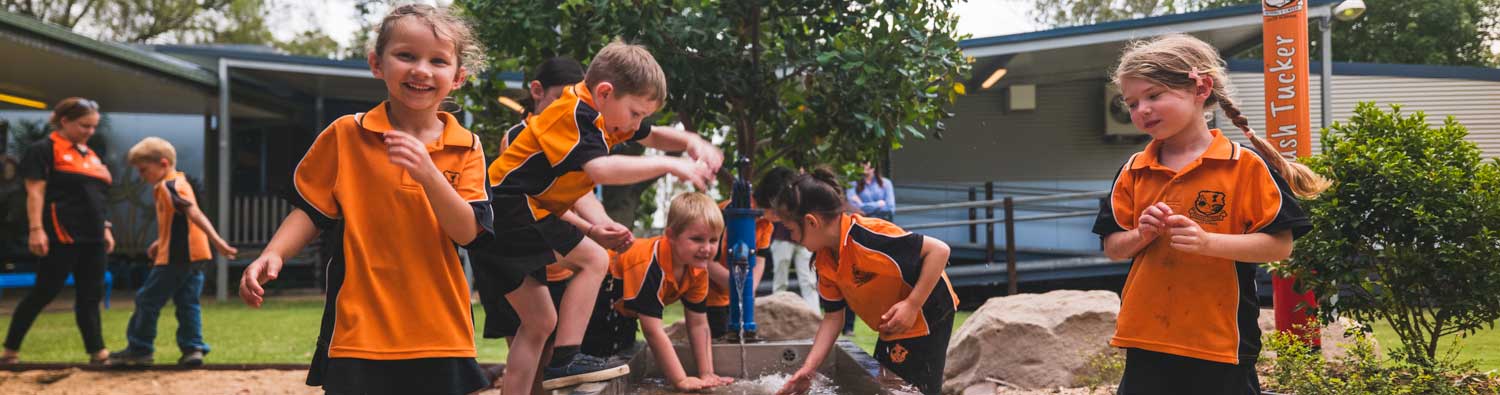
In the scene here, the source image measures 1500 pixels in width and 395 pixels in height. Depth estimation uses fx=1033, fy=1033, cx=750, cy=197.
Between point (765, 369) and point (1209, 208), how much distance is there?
266cm

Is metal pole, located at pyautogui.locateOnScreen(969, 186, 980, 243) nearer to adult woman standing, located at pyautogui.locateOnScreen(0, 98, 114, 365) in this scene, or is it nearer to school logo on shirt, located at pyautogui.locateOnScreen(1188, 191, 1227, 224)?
adult woman standing, located at pyautogui.locateOnScreen(0, 98, 114, 365)

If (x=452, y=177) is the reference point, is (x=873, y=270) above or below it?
below

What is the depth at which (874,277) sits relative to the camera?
378 cm

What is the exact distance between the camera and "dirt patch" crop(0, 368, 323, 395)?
5.02 m

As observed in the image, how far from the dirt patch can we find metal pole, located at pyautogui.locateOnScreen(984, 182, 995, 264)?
7.04 metres

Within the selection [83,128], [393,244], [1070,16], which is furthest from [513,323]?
[1070,16]

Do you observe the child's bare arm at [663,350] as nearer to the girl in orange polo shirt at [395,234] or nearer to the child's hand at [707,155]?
the child's hand at [707,155]

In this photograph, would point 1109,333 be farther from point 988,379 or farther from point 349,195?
point 349,195

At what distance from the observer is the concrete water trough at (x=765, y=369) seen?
12.8 ft

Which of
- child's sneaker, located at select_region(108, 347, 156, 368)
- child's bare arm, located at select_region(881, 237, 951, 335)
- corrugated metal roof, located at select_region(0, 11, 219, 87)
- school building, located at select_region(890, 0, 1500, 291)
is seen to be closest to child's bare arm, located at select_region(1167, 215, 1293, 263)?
child's bare arm, located at select_region(881, 237, 951, 335)

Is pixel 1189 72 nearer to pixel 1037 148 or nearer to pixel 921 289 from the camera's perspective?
pixel 921 289

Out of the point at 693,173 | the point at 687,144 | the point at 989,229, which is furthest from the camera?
the point at 989,229

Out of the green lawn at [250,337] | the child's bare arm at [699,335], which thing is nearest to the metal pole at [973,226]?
the green lawn at [250,337]

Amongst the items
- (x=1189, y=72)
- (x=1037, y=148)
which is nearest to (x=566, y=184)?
(x=1189, y=72)
